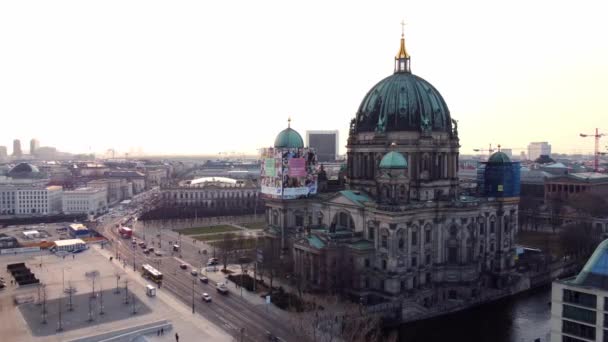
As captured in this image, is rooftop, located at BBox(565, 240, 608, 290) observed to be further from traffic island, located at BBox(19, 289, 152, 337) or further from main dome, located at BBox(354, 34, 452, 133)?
traffic island, located at BBox(19, 289, 152, 337)

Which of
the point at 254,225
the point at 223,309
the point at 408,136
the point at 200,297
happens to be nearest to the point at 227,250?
the point at 200,297

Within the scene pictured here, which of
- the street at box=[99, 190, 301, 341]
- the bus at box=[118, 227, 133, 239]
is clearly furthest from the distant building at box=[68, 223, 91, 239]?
the street at box=[99, 190, 301, 341]

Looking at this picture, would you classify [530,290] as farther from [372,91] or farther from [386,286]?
[372,91]

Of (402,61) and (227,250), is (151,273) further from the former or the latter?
(402,61)

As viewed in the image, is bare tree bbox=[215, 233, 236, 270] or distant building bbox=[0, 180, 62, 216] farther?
distant building bbox=[0, 180, 62, 216]

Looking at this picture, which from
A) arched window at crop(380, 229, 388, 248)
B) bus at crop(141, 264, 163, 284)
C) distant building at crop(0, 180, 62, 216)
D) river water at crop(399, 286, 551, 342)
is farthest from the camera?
distant building at crop(0, 180, 62, 216)

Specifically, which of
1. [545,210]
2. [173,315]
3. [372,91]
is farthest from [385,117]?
[545,210]
